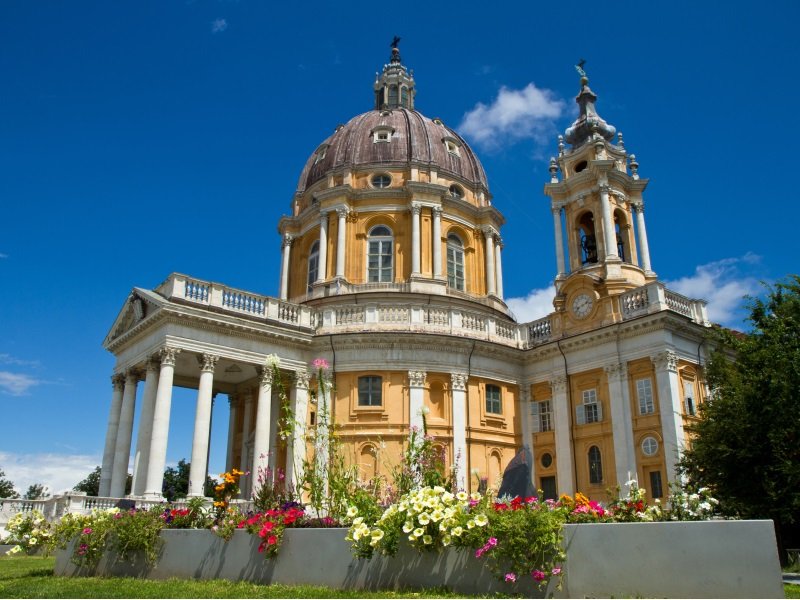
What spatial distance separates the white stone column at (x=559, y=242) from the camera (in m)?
32.8

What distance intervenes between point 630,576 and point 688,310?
21.9 m

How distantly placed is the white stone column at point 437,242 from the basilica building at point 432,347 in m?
0.08

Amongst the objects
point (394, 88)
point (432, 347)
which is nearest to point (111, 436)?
point (432, 347)

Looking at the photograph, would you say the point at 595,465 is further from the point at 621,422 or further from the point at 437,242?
the point at 437,242

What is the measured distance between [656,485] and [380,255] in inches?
699

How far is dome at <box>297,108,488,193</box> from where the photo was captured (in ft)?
125

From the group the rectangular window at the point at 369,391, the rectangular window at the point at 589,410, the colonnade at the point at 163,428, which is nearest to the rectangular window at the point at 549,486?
the rectangular window at the point at 589,410

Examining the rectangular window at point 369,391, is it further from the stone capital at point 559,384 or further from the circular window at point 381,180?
the circular window at point 381,180

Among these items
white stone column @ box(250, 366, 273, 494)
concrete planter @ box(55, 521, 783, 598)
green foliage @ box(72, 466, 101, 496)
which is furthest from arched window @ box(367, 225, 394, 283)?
green foliage @ box(72, 466, 101, 496)

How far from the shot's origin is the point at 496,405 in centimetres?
3008

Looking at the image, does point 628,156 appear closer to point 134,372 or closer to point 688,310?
point 688,310

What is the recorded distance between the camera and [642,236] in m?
32.7

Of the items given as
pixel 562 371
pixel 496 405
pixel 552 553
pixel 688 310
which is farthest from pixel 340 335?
pixel 552 553

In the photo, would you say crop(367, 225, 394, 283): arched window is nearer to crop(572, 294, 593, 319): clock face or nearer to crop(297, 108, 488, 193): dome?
crop(297, 108, 488, 193): dome
